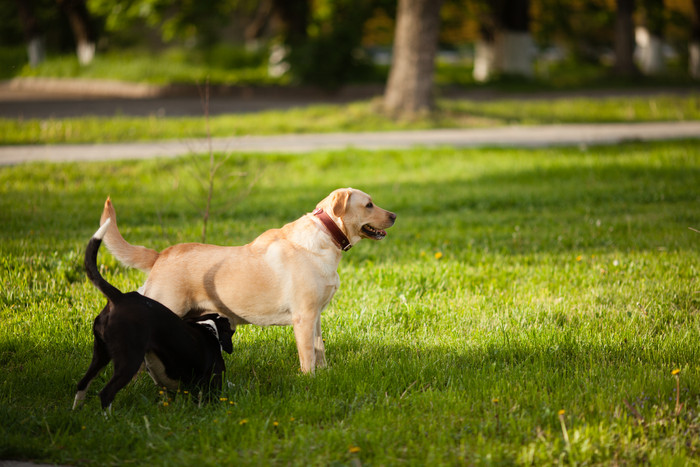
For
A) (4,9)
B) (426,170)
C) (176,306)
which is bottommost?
(426,170)

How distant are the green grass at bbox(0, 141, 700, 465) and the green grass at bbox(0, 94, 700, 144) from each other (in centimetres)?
445

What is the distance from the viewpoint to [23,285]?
18.9 ft

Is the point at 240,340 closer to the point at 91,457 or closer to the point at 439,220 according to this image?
the point at 91,457

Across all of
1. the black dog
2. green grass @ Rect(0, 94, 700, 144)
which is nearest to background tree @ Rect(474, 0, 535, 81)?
green grass @ Rect(0, 94, 700, 144)

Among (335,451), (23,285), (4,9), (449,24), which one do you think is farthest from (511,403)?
(4,9)

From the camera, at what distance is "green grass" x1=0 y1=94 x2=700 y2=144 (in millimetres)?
13945

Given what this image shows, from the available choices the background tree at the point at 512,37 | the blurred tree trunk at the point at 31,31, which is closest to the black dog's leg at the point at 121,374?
the background tree at the point at 512,37

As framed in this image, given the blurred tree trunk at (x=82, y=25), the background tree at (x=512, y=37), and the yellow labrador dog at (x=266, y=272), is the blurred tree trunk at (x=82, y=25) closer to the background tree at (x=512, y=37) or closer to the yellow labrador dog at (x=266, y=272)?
the background tree at (x=512, y=37)

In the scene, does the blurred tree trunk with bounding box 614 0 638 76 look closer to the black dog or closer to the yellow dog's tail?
the yellow dog's tail

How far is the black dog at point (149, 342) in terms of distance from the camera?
3.59 m

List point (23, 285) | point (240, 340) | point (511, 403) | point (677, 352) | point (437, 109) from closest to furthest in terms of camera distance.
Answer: point (511, 403)
point (677, 352)
point (240, 340)
point (23, 285)
point (437, 109)

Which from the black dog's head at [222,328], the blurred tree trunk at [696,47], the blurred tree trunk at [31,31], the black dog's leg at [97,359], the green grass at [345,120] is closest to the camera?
the black dog's leg at [97,359]

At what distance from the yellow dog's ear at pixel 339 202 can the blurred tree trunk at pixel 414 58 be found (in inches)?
480

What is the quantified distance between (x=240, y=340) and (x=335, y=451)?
5.84 ft
